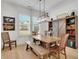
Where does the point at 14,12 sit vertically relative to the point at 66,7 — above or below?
below

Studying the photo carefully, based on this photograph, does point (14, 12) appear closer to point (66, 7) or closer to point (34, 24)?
point (34, 24)

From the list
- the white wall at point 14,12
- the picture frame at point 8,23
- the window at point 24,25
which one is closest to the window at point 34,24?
the window at point 24,25

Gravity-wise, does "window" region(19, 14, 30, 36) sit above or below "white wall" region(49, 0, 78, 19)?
below

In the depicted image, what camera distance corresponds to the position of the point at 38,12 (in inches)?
293

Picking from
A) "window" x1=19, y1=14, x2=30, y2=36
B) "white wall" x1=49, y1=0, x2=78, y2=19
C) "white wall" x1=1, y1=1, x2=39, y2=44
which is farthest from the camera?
"window" x1=19, y1=14, x2=30, y2=36

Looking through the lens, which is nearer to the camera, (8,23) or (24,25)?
(8,23)

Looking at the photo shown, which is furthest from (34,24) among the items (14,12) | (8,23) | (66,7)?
(66,7)

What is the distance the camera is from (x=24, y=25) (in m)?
6.90

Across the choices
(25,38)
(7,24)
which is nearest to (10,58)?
(7,24)

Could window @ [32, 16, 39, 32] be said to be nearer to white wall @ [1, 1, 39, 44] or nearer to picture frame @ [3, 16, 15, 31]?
white wall @ [1, 1, 39, 44]

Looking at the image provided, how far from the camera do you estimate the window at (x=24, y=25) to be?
6656 mm

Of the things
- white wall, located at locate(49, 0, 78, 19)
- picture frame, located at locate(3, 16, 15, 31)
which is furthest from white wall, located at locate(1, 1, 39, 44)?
white wall, located at locate(49, 0, 78, 19)

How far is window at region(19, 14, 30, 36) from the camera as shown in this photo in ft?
21.8

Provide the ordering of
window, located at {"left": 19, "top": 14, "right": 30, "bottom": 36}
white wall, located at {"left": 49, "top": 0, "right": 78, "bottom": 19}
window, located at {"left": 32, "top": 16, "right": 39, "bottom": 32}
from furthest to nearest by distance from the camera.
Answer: window, located at {"left": 32, "top": 16, "right": 39, "bottom": 32}, window, located at {"left": 19, "top": 14, "right": 30, "bottom": 36}, white wall, located at {"left": 49, "top": 0, "right": 78, "bottom": 19}
